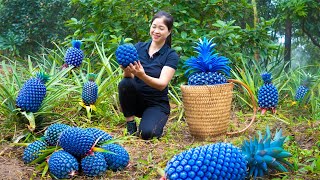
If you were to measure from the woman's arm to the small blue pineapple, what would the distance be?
0.69m

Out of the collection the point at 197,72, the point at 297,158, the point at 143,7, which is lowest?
the point at 297,158

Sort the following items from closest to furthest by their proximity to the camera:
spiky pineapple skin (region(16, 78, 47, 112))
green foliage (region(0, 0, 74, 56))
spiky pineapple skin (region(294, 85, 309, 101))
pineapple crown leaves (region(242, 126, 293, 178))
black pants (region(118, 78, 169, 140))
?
pineapple crown leaves (region(242, 126, 293, 178)) < spiky pineapple skin (region(16, 78, 47, 112)) < black pants (region(118, 78, 169, 140)) < spiky pineapple skin (region(294, 85, 309, 101)) < green foliage (region(0, 0, 74, 56))

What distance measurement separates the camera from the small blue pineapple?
3904 mm

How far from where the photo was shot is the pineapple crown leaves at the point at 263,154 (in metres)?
2.26

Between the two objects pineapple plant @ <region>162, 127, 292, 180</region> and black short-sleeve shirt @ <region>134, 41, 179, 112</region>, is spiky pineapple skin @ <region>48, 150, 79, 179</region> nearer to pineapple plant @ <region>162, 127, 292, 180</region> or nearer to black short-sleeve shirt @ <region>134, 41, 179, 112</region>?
pineapple plant @ <region>162, 127, 292, 180</region>

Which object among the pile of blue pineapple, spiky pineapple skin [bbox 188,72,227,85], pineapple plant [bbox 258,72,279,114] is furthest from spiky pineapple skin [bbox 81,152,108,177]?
pineapple plant [bbox 258,72,279,114]

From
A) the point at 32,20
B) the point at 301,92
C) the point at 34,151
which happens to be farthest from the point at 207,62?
the point at 32,20

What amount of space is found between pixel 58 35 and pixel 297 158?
7.83m

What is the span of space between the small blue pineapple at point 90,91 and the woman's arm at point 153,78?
2.28 feet

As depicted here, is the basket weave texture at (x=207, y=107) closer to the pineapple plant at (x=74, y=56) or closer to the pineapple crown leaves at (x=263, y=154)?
the pineapple crown leaves at (x=263, y=154)

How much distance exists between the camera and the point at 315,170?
238 centimetres

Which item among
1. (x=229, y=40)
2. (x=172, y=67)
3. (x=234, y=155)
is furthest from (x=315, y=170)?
(x=229, y=40)

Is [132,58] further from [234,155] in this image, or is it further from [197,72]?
[234,155]

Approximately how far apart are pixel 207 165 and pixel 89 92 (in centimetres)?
203
